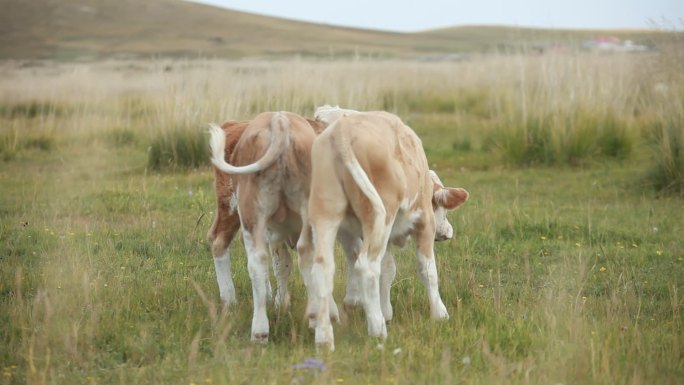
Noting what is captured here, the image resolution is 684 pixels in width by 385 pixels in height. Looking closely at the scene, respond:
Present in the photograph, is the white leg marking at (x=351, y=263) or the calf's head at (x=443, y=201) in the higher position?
the calf's head at (x=443, y=201)

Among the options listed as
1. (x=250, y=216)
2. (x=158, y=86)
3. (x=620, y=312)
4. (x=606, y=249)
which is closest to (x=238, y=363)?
(x=250, y=216)

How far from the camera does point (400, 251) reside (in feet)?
28.6

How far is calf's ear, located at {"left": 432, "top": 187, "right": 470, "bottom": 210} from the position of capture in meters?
6.75

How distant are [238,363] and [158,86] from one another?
590 inches

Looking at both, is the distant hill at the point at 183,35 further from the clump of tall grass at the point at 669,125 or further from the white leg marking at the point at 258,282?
the white leg marking at the point at 258,282

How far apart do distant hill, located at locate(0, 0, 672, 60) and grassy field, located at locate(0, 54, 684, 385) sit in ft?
7.09

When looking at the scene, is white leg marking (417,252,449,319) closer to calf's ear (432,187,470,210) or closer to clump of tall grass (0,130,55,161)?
calf's ear (432,187,470,210)

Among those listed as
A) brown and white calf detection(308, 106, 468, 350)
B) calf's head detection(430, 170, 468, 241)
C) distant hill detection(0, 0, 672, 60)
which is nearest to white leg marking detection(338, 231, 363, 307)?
brown and white calf detection(308, 106, 468, 350)

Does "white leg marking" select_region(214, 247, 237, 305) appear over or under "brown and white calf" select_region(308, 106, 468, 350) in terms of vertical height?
under

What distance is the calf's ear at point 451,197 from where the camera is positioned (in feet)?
22.1

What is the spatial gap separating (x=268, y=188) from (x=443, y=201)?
1.47 meters

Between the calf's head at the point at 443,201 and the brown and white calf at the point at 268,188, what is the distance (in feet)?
3.75

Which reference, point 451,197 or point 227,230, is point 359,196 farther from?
point 227,230

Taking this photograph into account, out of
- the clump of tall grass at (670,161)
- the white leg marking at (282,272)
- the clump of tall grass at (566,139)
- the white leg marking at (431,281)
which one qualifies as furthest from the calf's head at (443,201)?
the clump of tall grass at (566,139)
